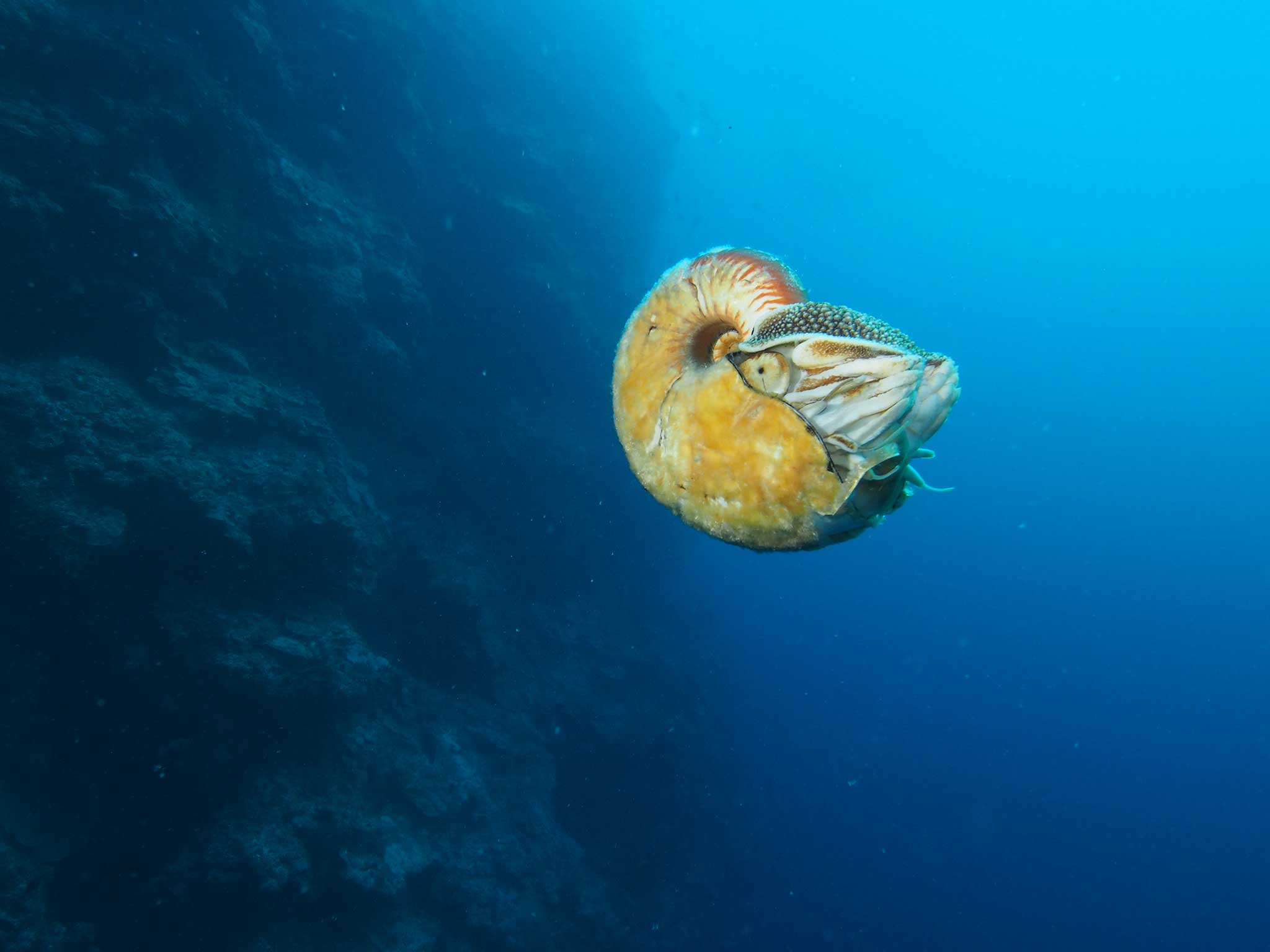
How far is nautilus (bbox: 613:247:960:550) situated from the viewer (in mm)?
1256

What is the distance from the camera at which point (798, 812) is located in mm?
28469

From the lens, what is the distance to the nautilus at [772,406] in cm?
126

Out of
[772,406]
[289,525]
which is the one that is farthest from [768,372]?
[289,525]

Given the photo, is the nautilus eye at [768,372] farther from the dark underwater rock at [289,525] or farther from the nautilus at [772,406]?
the dark underwater rock at [289,525]

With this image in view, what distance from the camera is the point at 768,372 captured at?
1.35 m

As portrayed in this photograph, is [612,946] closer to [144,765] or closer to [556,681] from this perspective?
[556,681]

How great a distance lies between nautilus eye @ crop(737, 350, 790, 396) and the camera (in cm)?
132

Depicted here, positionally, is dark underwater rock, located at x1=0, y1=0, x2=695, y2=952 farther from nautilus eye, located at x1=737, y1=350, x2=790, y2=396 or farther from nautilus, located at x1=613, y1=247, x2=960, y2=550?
nautilus eye, located at x1=737, y1=350, x2=790, y2=396

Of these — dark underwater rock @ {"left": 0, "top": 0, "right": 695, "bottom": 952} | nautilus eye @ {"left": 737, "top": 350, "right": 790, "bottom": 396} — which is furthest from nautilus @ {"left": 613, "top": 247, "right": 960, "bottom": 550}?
dark underwater rock @ {"left": 0, "top": 0, "right": 695, "bottom": 952}

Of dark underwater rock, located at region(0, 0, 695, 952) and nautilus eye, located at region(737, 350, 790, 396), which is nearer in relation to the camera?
nautilus eye, located at region(737, 350, 790, 396)

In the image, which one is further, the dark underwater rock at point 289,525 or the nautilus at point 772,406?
the dark underwater rock at point 289,525

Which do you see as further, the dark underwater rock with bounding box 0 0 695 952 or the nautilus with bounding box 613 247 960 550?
the dark underwater rock with bounding box 0 0 695 952

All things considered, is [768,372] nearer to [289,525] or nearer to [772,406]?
[772,406]

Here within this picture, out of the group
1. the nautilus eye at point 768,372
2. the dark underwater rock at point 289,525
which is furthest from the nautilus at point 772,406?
the dark underwater rock at point 289,525
